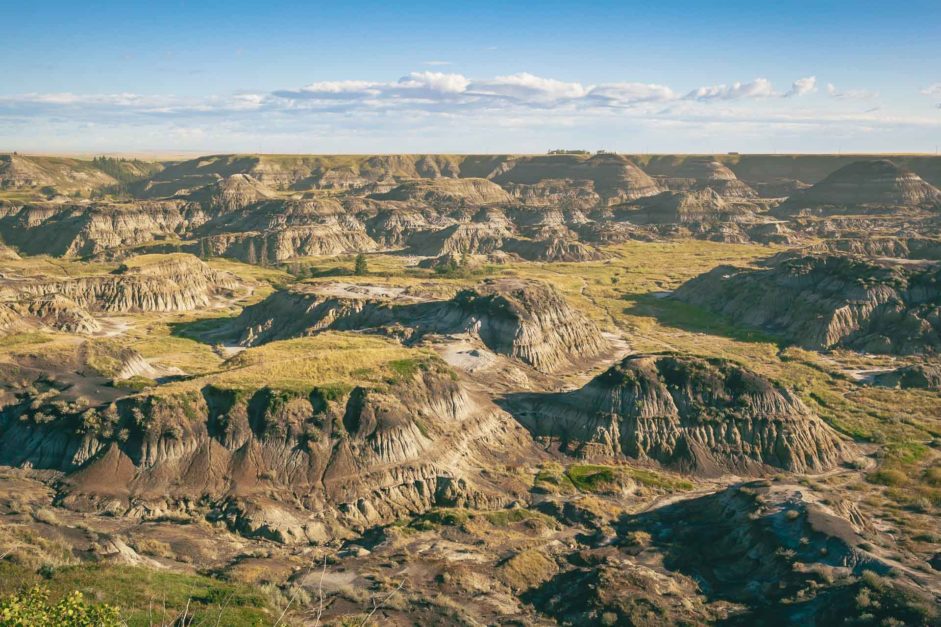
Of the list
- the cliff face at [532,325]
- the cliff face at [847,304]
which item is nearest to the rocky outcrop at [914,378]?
the cliff face at [847,304]

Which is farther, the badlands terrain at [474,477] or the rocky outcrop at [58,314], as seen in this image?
the rocky outcrop at [58,314]

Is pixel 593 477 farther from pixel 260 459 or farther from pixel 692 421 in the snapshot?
pixel 260 459

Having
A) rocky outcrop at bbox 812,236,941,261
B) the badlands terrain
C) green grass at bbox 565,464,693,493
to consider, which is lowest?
green grass at bbox 565,464,693,493

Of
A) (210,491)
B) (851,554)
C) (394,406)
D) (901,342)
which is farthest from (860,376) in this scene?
(210,491)

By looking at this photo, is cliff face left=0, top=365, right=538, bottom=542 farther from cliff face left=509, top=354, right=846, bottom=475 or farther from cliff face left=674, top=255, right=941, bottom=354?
cliff face left=674, top=255, right=941, bottom=354

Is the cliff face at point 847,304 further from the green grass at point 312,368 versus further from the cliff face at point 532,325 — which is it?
the green grass at point 312,368

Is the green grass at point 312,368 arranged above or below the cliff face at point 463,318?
above

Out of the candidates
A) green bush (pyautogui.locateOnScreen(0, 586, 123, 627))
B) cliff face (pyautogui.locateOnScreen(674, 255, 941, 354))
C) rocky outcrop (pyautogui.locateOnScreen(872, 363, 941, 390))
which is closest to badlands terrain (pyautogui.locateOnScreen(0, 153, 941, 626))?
rocky outcrop (pyautogui.locateOnScreen(872, 363, 941, 390))
